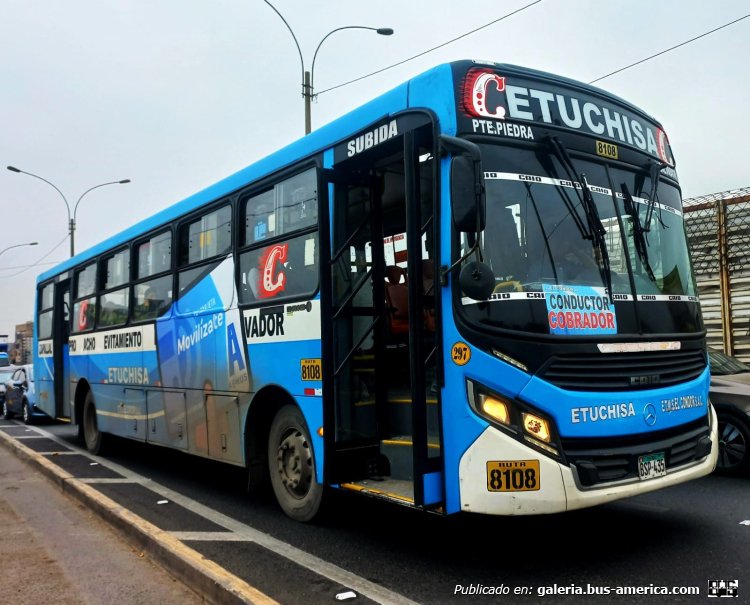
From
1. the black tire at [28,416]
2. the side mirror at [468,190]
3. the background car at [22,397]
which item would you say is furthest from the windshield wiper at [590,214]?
the black tire at [28,416]

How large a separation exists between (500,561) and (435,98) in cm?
305

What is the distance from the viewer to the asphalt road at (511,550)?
13.8 ft

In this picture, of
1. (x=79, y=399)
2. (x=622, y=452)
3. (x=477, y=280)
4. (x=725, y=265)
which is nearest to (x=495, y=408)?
(x=477, y=280)

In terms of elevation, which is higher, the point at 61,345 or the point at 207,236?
the point at 207,236

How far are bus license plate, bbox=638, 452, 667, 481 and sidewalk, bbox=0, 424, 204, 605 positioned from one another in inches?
111

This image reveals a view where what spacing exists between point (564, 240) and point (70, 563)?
4.21m

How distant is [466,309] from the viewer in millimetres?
4254

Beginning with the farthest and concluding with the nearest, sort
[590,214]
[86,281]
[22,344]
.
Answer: [22,344], [86,281], [590,214]

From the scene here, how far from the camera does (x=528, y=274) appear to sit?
432cm

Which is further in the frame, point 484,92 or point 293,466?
point 293,466

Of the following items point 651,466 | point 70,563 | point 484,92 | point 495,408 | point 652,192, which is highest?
point 484,92

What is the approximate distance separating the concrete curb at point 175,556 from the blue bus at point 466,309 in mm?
1036

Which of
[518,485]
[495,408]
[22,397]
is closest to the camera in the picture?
[518,485]

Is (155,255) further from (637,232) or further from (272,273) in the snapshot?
(637,232)
